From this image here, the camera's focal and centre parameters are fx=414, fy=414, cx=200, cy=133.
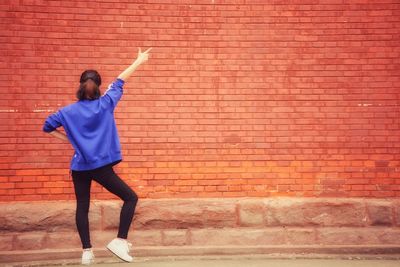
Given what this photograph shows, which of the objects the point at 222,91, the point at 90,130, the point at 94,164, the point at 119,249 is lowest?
the point at 119,249

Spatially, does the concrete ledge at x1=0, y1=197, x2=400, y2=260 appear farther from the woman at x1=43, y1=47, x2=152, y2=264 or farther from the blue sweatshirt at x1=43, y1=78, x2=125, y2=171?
the blue sweatshirt at x1=43, y1=78, x2=125, y2=171

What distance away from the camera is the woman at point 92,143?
360 cm

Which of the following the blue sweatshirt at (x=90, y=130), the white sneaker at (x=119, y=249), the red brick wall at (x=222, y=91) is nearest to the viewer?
the blue sweatshirt at (x=90, y=130)

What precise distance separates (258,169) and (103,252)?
80.6 inches

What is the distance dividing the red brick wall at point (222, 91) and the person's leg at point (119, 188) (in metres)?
1.20

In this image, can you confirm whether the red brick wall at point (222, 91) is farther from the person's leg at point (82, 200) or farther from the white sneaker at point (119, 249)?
the white sneaker at point (119, 249)

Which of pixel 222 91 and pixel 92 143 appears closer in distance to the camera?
pixel 92 143

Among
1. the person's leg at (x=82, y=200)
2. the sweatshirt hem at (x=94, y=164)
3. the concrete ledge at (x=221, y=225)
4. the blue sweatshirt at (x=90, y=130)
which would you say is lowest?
the concrete ledge at (x=221, y=225)

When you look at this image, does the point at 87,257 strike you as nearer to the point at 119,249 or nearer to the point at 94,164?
the point at 119,249

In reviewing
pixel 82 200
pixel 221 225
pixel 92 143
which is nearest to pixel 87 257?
pixel 82 200

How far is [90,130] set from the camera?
3652mm

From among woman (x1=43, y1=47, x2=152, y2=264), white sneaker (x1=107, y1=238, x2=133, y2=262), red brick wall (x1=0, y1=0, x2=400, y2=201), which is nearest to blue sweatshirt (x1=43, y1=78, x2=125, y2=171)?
woman (x1=43, y1=47, x2=152, y2=264)

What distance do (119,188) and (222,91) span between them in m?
1.99

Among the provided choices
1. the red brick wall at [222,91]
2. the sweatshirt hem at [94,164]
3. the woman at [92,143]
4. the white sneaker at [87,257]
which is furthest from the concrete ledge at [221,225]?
the sweatshirt hem at [94,164]
